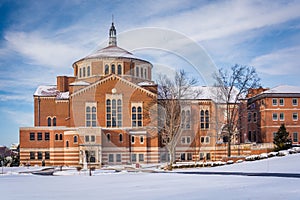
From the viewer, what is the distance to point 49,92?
72.1m

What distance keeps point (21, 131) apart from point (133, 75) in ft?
66.6

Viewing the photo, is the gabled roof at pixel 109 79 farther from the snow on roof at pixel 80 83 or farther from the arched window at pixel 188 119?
the arched window at pixel 188 119

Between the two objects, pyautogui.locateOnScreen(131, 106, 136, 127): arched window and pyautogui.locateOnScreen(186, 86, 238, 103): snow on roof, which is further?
pyautogui.locateOnScreen(186, 86, 238, 103): snow on roof

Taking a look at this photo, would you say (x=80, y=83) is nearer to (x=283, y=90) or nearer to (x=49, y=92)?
(x=49, y=92)

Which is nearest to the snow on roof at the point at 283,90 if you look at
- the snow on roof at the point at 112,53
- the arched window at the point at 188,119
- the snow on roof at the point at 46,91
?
the arched window at the point at 188,119

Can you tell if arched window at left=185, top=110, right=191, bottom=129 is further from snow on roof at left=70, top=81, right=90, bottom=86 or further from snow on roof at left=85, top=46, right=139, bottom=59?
snow on roof at left=70, top=81, right=90, bottom=86

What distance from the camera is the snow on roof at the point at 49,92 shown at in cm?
7048

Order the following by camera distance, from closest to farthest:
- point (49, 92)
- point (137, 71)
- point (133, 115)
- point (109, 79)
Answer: point (133, 115) < point (109, 79) < point (137, 71) < point (49, 92)

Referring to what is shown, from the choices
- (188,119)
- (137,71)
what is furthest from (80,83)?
(188,119)

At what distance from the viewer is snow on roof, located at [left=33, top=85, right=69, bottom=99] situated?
7048cm

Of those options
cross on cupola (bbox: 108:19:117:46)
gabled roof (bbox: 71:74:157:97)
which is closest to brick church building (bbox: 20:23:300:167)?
gabled roof (bbox: 71:74:157:97)

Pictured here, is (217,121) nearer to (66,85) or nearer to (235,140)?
(235,140)

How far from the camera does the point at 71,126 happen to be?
2530 inches

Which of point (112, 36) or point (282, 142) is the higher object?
point (112, 36)
